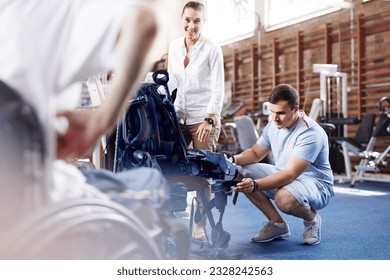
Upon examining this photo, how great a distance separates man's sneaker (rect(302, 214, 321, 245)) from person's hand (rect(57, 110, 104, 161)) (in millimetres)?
1262

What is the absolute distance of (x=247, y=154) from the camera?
2139 mm

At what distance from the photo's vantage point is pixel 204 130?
1.60 m

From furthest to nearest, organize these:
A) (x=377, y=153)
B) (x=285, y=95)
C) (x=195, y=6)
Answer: (x=377, y=153), (x=285, y=95), (x=195, y=6)

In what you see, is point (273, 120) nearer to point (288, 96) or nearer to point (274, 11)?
point (288, 96)

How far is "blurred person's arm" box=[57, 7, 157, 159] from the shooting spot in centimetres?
85

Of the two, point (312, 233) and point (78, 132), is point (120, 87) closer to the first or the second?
point (78, 132)

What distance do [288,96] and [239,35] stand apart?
12.8 inches

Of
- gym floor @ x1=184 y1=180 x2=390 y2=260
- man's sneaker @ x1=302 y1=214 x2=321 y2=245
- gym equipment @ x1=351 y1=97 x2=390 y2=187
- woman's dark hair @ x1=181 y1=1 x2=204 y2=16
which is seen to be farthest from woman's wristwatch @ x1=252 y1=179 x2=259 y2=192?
gym equipment @ x1=351 y1=97 x2=390 y2=187

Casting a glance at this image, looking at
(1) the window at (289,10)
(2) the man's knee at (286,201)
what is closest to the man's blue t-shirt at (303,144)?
(2) the man's knee at (286,201)

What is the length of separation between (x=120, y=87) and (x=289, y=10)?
135 centimetres

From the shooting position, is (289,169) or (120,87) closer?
(120,87)

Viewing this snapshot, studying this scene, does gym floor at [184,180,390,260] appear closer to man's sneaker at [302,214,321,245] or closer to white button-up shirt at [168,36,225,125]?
man's sneaker at [302,214,321,245]

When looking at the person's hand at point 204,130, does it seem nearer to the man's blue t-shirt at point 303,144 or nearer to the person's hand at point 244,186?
the person's hand at point 244,186

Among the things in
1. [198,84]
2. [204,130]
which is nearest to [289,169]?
[204,130]
